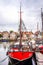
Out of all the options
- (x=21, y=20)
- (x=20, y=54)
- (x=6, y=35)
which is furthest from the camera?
(x=6, y=35)

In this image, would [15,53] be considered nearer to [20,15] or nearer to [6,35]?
[20,15]

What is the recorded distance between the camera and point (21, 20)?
34312 millimetres

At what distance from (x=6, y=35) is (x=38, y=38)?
69804mm

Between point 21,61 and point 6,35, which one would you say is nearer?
point 21,61

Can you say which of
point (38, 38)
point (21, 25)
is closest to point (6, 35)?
point (38, 38)

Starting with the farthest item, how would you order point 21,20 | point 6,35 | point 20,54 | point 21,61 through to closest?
point 6,35 → point 21,20 → point 20,54 → point 21,61

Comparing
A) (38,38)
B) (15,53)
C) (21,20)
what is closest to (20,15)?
(21,20)

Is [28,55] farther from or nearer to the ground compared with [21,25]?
nearer to the ground

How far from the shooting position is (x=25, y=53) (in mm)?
28656

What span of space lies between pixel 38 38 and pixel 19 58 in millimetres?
55680

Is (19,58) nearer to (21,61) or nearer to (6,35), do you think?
(21,61)

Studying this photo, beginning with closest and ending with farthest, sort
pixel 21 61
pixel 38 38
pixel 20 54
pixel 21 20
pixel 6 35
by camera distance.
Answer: pixel 21 61 < pixel 20 54 < pixel 21 20 < pixel 38 38 < pixel 6 35

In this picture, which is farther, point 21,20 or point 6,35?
point 6,35

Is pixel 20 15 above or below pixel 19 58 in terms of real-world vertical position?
above
